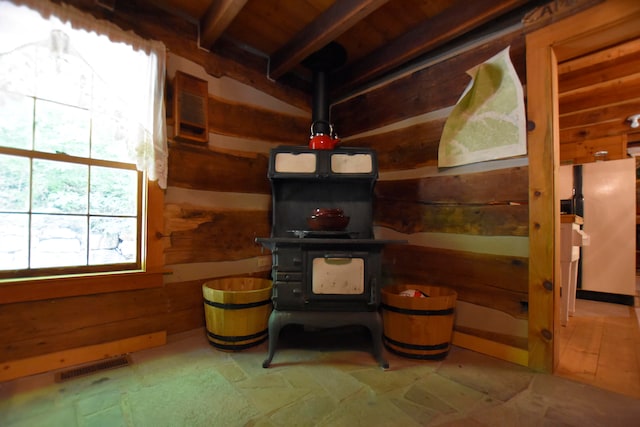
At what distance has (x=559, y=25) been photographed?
1.52m

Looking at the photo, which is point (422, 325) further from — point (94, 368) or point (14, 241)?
point (14, 241)

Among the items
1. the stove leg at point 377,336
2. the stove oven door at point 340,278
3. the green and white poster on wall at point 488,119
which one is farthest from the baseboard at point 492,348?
the green and white poster on wall at point 488,119

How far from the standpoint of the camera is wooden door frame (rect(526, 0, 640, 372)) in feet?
5.01

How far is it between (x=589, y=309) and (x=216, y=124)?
4.06m

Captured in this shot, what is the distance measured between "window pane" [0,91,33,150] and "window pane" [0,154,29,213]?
0.27 ft

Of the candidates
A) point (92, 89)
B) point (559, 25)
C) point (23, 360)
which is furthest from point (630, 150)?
point (23, 360)

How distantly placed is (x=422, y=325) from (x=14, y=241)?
7.45ft

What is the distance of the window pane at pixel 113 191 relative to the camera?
1678 millimetres

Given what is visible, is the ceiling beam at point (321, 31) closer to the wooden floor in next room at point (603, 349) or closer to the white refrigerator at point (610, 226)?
the wooden floor in next room at point (603, 349)

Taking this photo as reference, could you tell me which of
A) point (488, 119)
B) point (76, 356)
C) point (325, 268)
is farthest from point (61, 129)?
point (488, 119)

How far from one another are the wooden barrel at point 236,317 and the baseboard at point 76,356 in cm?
37

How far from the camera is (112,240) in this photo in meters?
1.72

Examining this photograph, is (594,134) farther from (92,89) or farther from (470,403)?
(92,89)

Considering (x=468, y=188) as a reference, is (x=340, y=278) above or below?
below
